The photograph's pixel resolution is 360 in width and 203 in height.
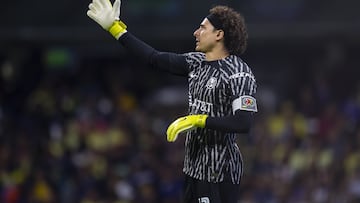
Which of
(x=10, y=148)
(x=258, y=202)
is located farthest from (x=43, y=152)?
(x=258, y=202)

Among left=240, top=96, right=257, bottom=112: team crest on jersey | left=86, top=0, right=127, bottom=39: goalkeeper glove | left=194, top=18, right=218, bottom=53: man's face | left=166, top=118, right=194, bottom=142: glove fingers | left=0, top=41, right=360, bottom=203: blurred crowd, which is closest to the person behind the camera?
left=166, top=118, right=194, bottom=142: glove fingers

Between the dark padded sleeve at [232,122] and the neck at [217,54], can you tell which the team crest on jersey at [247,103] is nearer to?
the dark padded sleeve at [232,122]

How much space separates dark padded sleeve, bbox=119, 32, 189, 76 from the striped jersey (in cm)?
10

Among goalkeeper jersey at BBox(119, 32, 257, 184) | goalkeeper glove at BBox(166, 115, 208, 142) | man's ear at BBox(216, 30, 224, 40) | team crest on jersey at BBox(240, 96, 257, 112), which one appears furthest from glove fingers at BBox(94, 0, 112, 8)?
team crest on jersey at BBox(240, 96, 257, 112)

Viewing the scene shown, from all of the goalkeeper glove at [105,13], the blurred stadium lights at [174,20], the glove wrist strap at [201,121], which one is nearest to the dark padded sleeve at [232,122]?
the glove wrist strap at [201,121]

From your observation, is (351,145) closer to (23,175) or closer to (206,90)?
(23,175)

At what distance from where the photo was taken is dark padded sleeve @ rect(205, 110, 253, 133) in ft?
22.6

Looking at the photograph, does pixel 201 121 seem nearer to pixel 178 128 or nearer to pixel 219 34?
pixel 178 128

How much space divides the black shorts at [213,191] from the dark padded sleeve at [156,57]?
777 millimetres

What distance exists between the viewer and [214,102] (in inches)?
282

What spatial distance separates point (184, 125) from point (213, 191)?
63cm

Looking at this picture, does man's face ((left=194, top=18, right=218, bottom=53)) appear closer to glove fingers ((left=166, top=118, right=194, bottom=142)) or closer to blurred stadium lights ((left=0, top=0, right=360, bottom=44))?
glove fingers ((left=166, top=118, right=194, bottom=142))

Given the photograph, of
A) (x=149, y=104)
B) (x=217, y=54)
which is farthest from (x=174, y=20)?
(x=217, y=54)

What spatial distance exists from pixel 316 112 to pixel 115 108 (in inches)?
117
